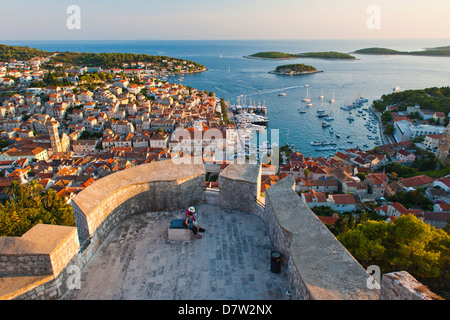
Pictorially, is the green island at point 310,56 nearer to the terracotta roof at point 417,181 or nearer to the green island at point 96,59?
the green island at point 96,59

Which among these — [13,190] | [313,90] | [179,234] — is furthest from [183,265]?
[313,90]

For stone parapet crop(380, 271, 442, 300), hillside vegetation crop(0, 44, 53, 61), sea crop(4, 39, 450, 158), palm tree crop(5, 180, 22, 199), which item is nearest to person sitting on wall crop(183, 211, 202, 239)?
stone parapet crop(380, 271, 442, 300)

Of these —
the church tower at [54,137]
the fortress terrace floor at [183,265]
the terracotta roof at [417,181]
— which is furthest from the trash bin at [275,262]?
the church tower at [54,137]

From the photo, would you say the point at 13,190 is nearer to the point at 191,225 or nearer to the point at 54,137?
the point at 54,137

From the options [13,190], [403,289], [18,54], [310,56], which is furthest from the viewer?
[310,56]

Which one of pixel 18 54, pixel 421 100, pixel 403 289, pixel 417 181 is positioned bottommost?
pixel 417 181

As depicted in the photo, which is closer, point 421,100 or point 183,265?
point 183,265
